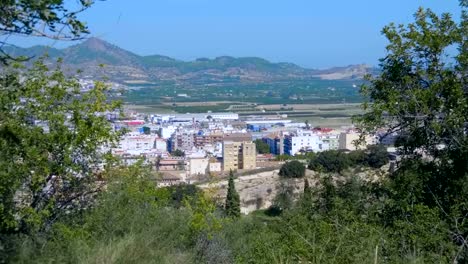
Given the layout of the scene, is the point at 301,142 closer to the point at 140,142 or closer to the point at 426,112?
the point at 140,142

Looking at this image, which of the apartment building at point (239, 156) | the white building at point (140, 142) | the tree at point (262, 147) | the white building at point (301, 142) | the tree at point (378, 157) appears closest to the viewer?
the tree at point (378, 157)

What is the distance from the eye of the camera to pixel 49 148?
230 inches

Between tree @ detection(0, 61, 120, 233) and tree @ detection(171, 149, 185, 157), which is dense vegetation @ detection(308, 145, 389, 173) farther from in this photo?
tree @ detection(171, 149, 185, 157)

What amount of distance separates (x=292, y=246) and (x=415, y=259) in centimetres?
84

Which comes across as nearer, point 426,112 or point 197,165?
point 426,112

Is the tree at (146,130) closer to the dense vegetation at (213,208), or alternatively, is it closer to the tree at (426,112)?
the dense vegetation at (213,208)

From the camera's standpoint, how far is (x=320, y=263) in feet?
12.9

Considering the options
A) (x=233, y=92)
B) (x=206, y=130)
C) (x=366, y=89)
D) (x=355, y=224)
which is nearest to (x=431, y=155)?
(x=366, y=89)

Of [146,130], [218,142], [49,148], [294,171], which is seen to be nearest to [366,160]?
[49,148]

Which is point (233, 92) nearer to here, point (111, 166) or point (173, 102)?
point (173, 102)

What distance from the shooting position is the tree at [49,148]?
5.21 metres

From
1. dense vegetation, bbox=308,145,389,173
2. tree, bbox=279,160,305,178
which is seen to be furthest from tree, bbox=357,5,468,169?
tree, bbox=279,160,305,178

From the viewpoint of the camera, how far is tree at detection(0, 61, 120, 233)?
521 cm

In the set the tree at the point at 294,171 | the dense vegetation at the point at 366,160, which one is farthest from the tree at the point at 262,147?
the dense vegetation at the point at 366,160
